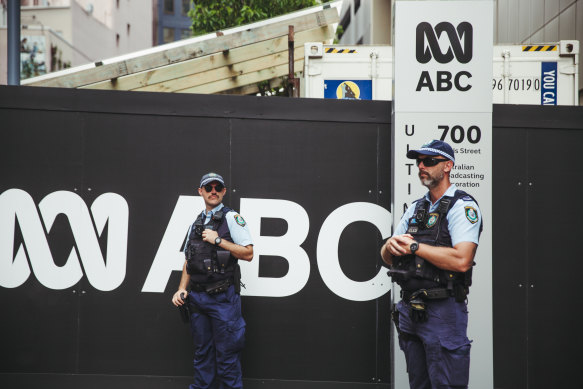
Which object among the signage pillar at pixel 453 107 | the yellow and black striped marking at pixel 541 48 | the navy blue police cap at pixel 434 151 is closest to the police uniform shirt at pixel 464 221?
the navy blue police cap at pixel 434 151

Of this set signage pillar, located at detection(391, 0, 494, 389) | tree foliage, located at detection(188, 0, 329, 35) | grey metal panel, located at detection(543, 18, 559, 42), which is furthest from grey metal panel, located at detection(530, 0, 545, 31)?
signage pillar, located at detection(391, 0, 494, 389)

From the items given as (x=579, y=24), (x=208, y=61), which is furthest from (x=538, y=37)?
(x=208, y=61)

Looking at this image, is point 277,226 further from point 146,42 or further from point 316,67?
point 146,42

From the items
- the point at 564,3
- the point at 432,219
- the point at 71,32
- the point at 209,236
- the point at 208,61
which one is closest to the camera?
the point at 432,219

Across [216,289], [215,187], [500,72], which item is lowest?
[216,289]

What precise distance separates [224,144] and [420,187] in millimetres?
1758

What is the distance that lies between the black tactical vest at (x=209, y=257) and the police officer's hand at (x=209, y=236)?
0.26 ft

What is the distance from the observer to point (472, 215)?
144 inches

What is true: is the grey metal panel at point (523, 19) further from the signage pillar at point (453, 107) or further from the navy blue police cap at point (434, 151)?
the navy blue police cap at point (434, 151)

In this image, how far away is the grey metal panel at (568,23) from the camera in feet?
35.7

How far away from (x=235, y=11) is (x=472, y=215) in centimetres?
1681

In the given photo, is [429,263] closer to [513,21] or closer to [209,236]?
[209,236]

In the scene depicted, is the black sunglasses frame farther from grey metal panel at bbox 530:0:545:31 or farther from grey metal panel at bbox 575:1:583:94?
grey metal panel at bbox 530:0:545:31

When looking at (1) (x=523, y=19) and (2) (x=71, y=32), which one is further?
(2) (x=71, y=32)
